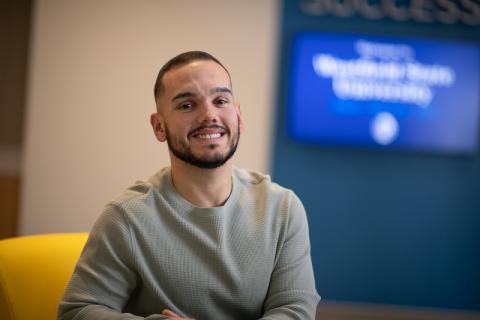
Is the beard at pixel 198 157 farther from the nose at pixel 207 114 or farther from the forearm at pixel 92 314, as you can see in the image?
the forearm at pixel 92 314

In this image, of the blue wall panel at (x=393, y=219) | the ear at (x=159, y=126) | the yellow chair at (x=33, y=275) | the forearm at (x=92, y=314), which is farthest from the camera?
the blue wall panel at (x=393, y=219)

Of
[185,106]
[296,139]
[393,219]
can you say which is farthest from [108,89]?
[185,106]

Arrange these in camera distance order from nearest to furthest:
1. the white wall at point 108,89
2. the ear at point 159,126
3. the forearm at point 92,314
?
the forearm at point 92,314 < the ear at point 159,126 < the white wall at point 108,89

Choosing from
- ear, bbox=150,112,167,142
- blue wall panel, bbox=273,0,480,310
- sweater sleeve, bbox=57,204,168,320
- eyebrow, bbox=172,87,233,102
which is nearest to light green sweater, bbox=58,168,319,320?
sweater sleeve, bbox=57,204,168,320

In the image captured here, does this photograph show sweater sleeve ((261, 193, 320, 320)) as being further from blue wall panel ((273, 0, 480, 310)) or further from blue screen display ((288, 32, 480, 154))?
blue wall panel ((273, 0, 480, 310))

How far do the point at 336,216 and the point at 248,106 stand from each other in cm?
100

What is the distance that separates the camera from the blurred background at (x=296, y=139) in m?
3.58

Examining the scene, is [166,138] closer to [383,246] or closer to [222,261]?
[222,261]

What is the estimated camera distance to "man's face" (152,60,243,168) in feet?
4.49

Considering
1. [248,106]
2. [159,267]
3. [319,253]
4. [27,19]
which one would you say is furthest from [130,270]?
[27,19]

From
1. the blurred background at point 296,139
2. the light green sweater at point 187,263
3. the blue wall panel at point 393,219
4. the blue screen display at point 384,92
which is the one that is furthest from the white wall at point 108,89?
the light green sweater at point 187,263

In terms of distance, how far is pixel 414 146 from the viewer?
365 cm

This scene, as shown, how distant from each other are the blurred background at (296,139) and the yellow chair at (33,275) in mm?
2207

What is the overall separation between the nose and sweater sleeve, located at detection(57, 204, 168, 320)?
0.31m
